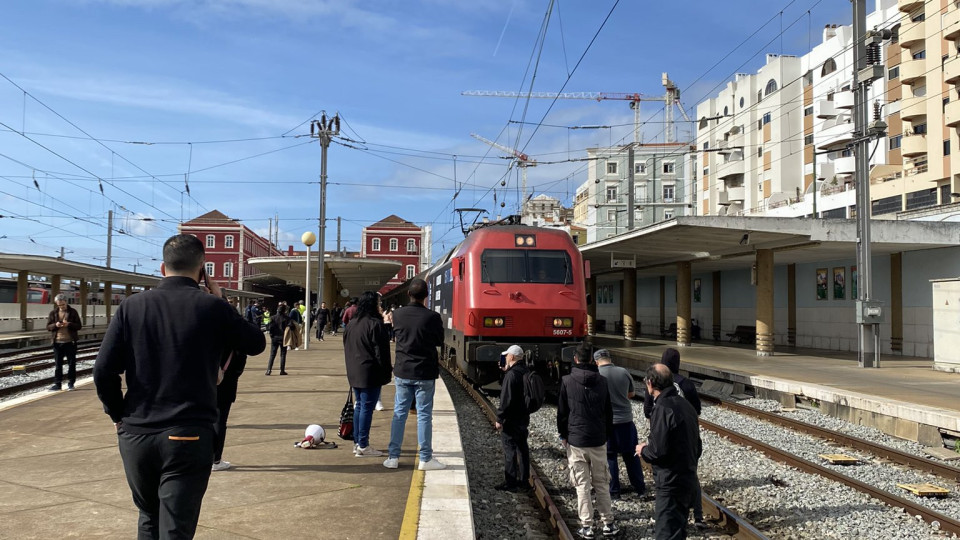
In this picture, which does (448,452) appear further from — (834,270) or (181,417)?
(834,270)

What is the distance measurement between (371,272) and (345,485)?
111ft

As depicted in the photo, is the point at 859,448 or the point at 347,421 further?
the point at 859,448

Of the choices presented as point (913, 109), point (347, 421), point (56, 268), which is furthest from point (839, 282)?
point (56, 268)

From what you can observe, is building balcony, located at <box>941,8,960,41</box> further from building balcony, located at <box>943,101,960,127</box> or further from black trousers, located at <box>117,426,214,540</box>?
black trousers, located at <box>117,426,214,540</box>

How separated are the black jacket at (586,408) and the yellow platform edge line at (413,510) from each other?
1.30 metres

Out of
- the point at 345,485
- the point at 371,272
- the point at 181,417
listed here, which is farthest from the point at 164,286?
the point at 371,272

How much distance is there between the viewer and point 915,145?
125 ft

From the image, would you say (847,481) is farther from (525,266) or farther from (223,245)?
(223,245)

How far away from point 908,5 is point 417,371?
40.2 meters

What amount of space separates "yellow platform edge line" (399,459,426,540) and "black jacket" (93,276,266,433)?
1887mm

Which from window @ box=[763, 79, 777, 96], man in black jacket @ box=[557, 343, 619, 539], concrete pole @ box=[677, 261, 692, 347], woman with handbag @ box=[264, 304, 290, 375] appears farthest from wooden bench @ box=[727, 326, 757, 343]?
window @ box=[763, 79, 777, 96]

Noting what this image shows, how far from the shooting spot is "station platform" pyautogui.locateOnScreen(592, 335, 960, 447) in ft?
32.7

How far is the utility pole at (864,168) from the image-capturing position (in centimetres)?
1603

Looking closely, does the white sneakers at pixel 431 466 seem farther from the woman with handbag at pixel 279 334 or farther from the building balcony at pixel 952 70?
the building balcony at pixel 952 70
